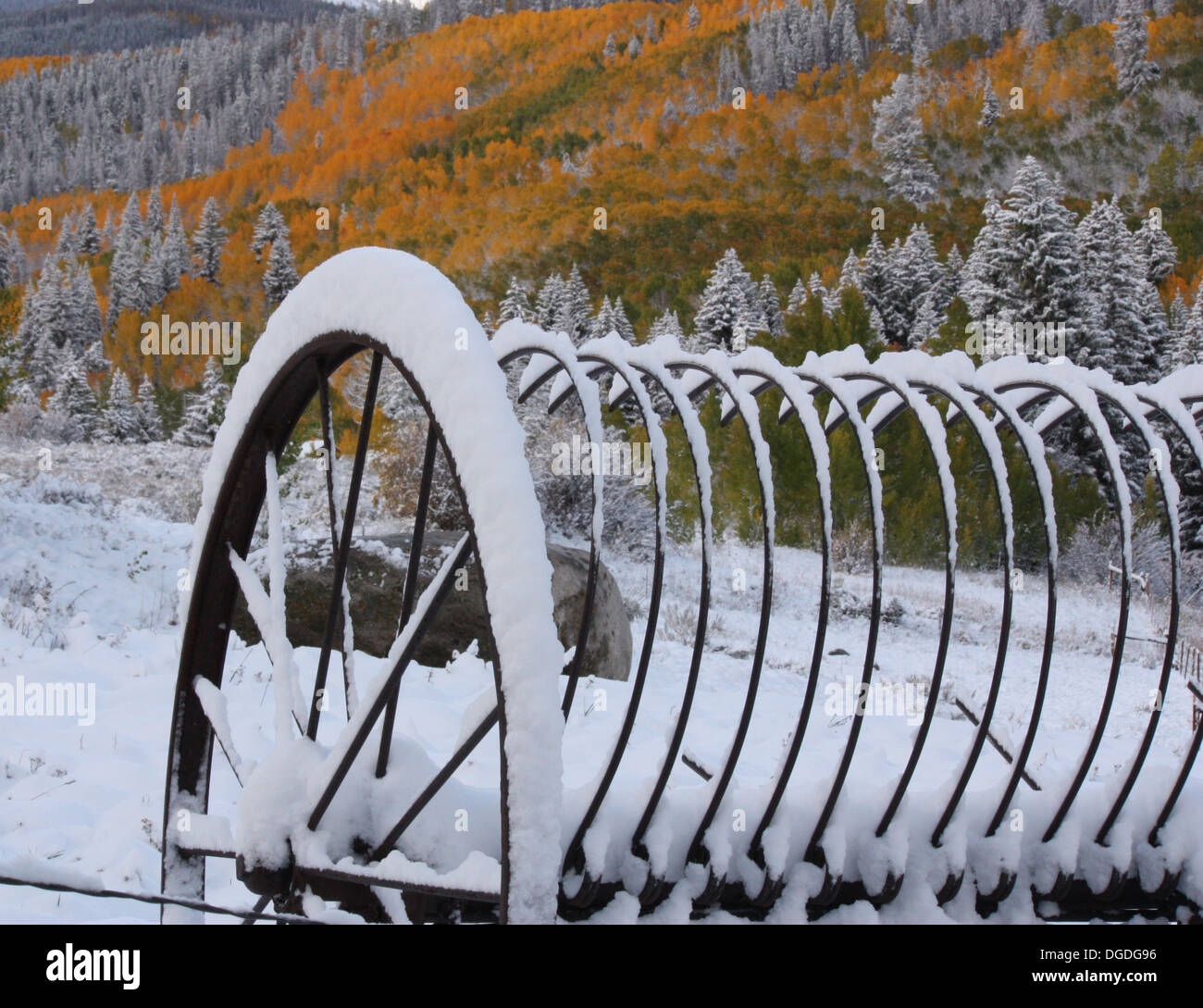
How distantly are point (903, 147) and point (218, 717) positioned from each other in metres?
51.9

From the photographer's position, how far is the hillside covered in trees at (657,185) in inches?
832

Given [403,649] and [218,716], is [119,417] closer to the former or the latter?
[218,716]

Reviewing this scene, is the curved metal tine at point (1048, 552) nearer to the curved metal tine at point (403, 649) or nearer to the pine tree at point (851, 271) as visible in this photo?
the curved metal tine at point (403, 649)

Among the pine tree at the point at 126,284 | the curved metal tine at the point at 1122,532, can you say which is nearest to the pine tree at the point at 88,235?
the pine tree at the point at 126,284

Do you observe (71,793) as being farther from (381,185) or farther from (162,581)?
(381,185)

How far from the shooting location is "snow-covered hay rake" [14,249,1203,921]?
131cm

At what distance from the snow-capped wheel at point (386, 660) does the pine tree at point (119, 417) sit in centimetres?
2867

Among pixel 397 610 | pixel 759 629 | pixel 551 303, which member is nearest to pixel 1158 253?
pixel 551 303

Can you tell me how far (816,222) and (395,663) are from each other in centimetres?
4453

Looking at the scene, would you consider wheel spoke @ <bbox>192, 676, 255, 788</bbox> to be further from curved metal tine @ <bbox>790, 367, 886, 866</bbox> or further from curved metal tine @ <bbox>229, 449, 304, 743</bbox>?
curved metal tine @ <bbox>790, 367, 886, 866</bbox>

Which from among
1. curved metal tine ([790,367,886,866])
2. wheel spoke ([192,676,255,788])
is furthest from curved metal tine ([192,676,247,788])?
curved metal tine ([790,367,886,866])

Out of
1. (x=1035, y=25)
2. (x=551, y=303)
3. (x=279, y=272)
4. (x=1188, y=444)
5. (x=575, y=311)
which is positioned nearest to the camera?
(x=1188, y=444)

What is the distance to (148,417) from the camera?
28750 mm

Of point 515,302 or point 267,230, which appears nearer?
point 515,302
